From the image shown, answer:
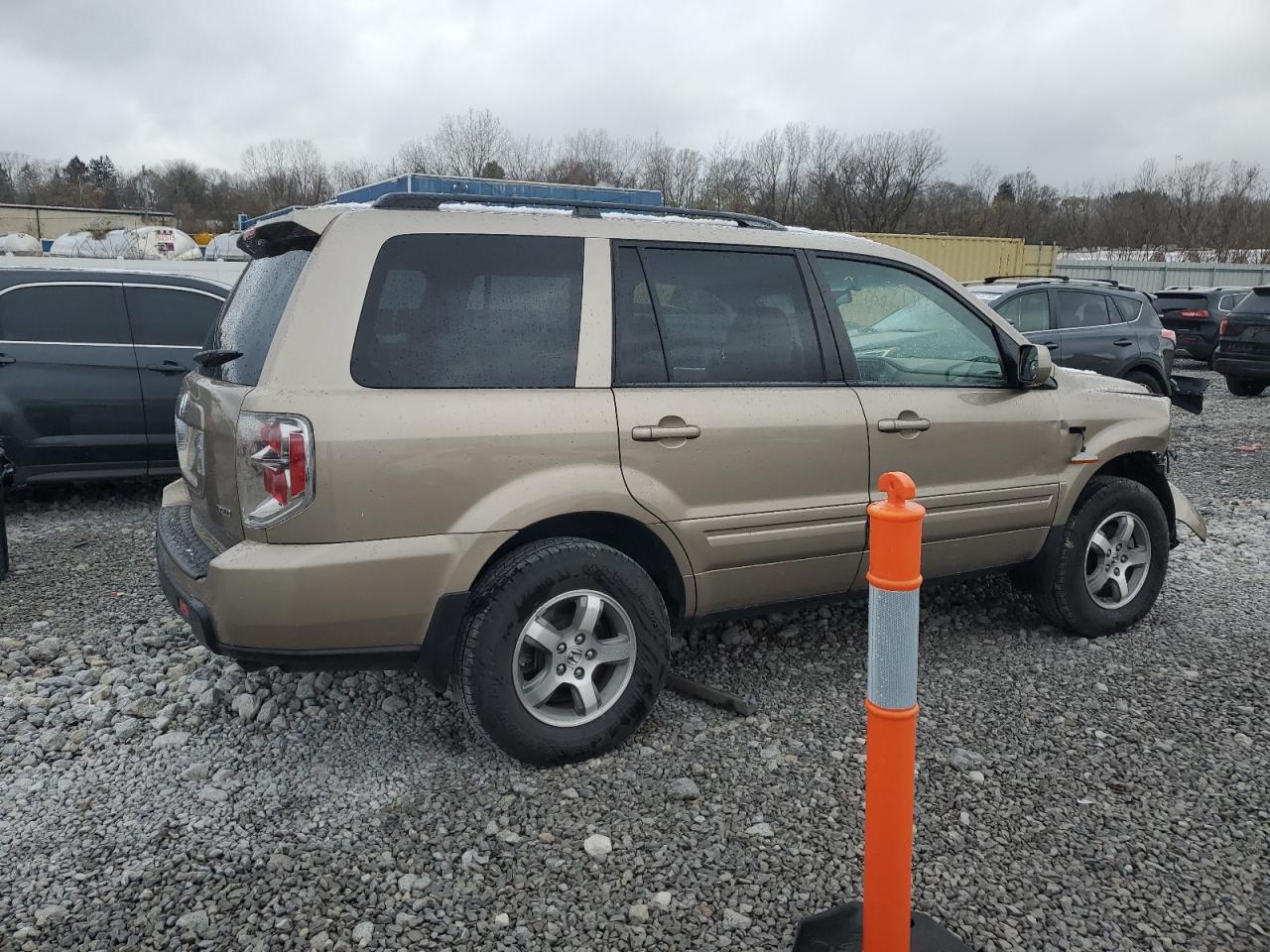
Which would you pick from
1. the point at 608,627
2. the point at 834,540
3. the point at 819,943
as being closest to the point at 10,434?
the point at 608,627

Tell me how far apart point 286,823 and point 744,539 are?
1.77 m

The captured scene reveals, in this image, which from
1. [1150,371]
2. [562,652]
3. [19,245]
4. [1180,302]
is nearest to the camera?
[562,652]

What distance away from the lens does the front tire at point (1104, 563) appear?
434 centimetres

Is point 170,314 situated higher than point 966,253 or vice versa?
point 966,253

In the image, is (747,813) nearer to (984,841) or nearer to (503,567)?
(984,841)

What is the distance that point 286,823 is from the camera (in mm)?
2971

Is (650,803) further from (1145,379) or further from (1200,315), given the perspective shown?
(1200,315)

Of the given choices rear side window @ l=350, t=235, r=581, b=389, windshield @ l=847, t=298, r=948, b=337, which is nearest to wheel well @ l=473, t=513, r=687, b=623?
rear side window @ l=350, t=235, r=581, b=389

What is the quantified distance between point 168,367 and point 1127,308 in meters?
9.76

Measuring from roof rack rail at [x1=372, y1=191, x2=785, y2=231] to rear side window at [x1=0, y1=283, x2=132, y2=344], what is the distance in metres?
4.49

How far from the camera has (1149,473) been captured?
15.1ft

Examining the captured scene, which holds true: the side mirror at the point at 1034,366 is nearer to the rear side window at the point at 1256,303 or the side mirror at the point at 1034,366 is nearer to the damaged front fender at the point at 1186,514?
the damaged front fender at the point at 1186,514

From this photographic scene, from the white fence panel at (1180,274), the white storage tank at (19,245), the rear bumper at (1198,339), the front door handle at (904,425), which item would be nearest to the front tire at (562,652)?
the front door handle at (904,425)

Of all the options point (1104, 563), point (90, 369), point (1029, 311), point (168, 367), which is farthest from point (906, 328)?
point (1029, 311)
